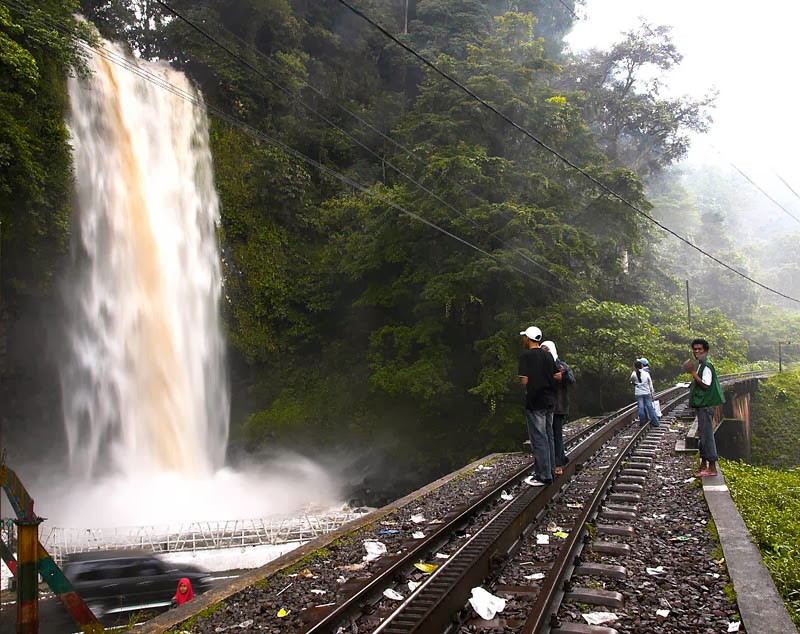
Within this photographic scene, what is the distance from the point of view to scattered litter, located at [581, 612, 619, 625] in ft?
12.6

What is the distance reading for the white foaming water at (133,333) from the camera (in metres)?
16.3

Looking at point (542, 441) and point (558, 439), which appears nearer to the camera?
point (542, 441)

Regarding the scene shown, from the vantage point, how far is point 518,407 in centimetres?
1677

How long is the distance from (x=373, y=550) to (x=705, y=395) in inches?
170

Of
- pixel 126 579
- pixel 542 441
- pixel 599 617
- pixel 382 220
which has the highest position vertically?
pixel 382 220

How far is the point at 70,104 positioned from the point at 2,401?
27.4ft

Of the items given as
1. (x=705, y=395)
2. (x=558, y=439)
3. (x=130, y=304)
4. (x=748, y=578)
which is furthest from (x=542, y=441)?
(x=130, y=304)

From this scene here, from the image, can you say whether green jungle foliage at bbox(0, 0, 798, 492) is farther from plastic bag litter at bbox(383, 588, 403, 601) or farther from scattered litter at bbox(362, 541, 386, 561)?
plastic bag litter at bbox(383, 588, 403, 601)

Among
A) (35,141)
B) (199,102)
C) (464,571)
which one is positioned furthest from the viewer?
(199,102)

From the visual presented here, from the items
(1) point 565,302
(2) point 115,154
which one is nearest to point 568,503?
(1) point 565,302

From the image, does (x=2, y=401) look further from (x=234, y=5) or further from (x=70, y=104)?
(x=234, y=5)

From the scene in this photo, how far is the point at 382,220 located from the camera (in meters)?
19.0

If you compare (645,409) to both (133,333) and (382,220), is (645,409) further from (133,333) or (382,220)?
(133,333)

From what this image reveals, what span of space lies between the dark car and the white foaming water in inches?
165
